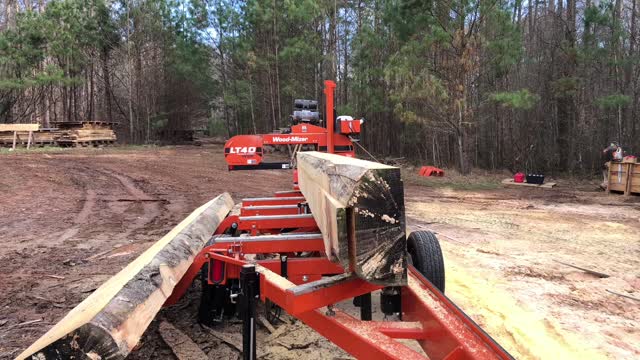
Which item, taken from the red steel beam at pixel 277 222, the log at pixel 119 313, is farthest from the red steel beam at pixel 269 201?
the log at pixel 119 313

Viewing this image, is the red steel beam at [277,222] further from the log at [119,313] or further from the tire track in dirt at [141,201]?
the tire track in dirt at [141,201]

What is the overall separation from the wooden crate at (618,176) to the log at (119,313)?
12.8 metres

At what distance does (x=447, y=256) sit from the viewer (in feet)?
18.8

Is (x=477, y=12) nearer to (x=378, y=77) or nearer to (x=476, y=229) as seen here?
(x=378, y=77)

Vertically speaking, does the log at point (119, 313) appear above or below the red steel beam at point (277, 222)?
below

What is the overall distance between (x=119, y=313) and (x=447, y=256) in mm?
4481

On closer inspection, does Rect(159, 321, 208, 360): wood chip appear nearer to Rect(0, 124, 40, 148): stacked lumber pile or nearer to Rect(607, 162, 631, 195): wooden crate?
Rect(607, 162, 631, 195): wooden crate

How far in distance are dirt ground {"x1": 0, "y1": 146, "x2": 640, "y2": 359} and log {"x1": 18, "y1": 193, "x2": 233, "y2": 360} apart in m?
0.66

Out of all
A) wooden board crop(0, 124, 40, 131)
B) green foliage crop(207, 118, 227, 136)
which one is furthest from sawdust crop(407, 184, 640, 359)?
green foliage crop(207, 118, 227, 136)

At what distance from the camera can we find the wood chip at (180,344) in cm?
307

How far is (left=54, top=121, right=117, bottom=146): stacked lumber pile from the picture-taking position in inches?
913

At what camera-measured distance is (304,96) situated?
2577 centimetres

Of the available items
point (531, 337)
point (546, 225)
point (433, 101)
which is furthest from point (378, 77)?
point (531, 337)

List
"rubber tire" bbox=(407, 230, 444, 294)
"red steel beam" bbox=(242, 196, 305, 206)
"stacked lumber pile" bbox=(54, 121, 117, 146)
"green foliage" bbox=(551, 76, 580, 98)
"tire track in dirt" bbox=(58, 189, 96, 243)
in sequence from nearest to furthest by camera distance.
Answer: "rubber tire" bbox=(407, 230, 444, 294), "red steel beam" bbox=(242, 196, 305, 206), "tire track in dirt" bbox=(58, 189, 96, 243), "green foliage" bbox=(551, 76, 580, 98), "stacked lumber pile" bbox=(54, 121, 117, 146)
